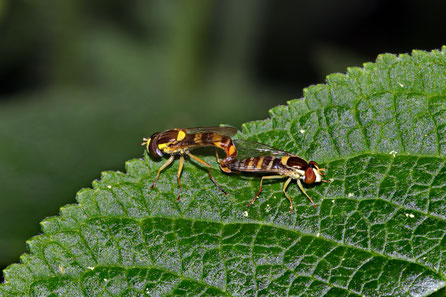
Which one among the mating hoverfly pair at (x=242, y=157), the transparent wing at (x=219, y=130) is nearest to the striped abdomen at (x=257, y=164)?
the mating hoverfly pair at (x=242, y=157)

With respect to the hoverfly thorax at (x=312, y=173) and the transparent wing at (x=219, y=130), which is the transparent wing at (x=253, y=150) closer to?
the transparent wing at (x=219, y=130)

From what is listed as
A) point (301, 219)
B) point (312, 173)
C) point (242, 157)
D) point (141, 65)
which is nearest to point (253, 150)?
point (242, 157)

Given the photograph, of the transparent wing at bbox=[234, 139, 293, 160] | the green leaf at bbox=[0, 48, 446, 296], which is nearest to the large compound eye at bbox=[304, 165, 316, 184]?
the green leaf at bbox=[0, 48, 446, 296]

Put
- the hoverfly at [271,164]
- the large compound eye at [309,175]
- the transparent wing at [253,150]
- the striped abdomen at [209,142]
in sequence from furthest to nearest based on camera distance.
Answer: the striped abdomen at [209,142], the transparent wing at [253,150], the hoverfly at [271,164], the large compound eye at [309,175]

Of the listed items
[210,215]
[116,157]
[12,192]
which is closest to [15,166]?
[12,192]

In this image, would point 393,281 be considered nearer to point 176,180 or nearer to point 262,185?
point 262,185
